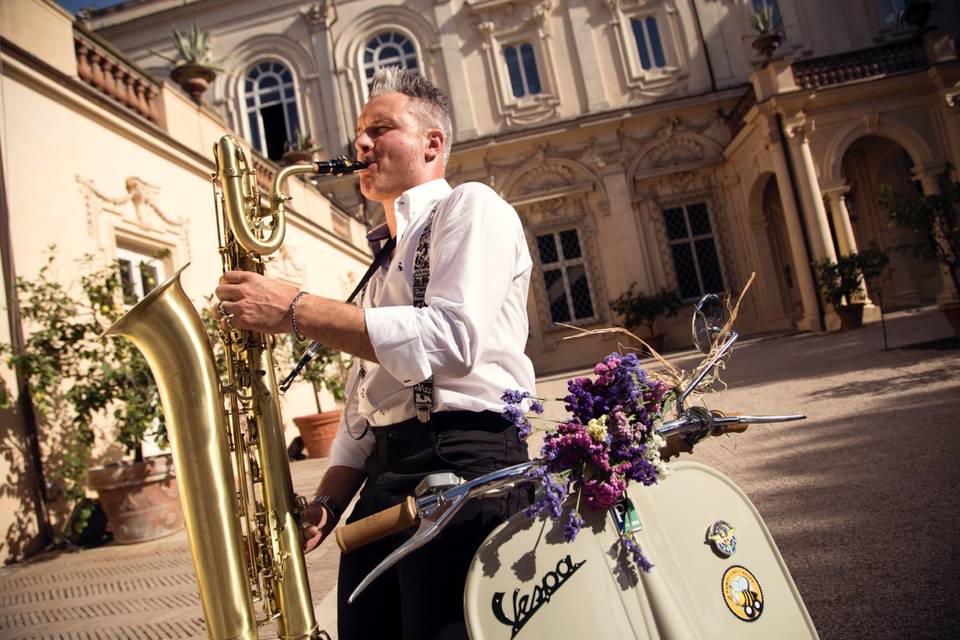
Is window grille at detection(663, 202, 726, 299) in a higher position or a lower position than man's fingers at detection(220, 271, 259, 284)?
higher

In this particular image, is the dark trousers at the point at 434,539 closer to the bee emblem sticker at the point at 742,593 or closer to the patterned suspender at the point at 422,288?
the patterned suspender at the point at 422,288

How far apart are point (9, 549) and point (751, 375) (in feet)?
23.6

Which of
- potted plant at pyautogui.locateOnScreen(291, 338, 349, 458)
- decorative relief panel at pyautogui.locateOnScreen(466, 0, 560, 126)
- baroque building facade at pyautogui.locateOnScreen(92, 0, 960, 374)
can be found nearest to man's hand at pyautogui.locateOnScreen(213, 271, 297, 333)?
potted plant at pyautogui.locateOnScreen(291, 338, 349, 458)

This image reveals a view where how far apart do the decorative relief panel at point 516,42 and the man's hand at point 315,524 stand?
15684mm

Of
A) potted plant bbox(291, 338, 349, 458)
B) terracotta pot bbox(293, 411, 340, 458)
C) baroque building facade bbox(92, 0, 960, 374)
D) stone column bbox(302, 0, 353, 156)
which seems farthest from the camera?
stone column bbox(302, 0, 353, 156)

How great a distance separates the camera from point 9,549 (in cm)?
425

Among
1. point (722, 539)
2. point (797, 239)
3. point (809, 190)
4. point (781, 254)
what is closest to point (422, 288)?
point (722, 539)

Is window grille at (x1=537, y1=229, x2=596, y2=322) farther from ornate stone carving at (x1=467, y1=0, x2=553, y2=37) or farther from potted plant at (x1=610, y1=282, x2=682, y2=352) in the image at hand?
ornate stone carving at (x1=467, y1=0, x2=553, y2=37)

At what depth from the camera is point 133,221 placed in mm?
6246

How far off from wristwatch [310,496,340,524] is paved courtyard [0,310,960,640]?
94 cm

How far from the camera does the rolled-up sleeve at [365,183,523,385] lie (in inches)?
44.8

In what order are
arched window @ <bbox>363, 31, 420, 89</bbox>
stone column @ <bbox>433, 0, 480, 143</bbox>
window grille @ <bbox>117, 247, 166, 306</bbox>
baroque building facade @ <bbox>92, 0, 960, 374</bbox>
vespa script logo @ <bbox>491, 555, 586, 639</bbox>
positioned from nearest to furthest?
vespa script logo @ <bbox>491, 555, 586, 639</bbox> → window grille @ <bbox>117, 247, 166, 306</bbox> → baroque building facade @ <bbox>92, 0, 960, 374</bbox> → stone column @ <bbox>433, 0, 480, 143</bbox> → arched window @ <bbox>363, 31, 420, 89</bbox>

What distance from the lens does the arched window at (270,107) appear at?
16.8 metres

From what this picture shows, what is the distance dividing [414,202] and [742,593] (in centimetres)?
103
